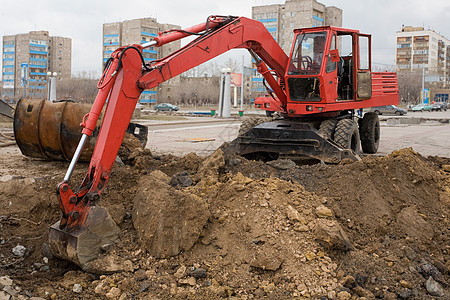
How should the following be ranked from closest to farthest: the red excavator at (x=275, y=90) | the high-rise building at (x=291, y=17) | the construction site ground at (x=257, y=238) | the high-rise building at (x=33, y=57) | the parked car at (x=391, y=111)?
1. the construction site ground at (x=257, y=238)
2. the red excavator at (x=275, y=90)
3. the parked car at (x=391, y=111)
4. the high-rise building at (x=291, y=17)
5. the high-rise building at (x=33, y=57)

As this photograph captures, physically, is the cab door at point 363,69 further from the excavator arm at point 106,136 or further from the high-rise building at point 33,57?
the high-rise building at point 33,57

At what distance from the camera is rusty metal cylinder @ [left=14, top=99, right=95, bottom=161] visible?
8.44m

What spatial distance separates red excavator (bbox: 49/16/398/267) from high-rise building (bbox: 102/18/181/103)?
72.0 meters

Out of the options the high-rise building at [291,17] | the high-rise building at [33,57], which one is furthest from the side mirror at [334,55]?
the high-rise building at [33,57]

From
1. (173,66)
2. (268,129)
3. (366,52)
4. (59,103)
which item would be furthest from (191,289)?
(366,52)

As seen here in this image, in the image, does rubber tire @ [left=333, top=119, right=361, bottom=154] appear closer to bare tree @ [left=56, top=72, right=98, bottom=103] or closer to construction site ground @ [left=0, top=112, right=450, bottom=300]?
construction site ground @ [left=0, top=112, right=450, bottom=300]

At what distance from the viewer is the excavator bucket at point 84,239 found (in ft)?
14.7

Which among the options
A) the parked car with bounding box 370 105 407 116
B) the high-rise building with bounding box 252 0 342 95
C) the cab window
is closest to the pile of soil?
the cab window

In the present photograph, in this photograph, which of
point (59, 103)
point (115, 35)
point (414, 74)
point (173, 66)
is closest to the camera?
point (173, 66)

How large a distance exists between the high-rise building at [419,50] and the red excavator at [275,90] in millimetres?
105207

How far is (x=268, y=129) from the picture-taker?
27.9 feet

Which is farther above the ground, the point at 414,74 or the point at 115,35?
the point at 115,35

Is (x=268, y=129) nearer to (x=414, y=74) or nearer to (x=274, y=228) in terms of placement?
(x=274, y=228)

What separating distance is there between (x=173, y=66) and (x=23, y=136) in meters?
4.39
